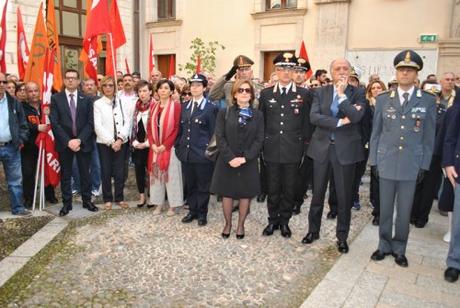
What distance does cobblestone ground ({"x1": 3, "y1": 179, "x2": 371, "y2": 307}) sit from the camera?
3564mm

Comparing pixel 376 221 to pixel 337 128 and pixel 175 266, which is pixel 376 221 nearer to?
pixel 337 128

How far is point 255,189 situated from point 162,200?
1.61 metres

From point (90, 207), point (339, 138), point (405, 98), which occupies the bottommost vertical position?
point (90, 207)

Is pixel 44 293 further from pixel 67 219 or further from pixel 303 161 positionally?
pixel 303 161

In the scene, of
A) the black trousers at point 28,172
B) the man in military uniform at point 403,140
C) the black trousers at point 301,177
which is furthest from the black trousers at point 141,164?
the man in military uniform at point 403,140

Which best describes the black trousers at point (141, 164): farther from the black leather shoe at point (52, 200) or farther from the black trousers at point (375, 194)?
the black trousers at point (375, 194)

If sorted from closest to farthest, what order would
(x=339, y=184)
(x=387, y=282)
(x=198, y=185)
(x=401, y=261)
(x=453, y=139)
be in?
(x=387, y=282)
(x=453, y=139)
(x=401, y=261)
(x=339, y=184)
(x=198, y=185)

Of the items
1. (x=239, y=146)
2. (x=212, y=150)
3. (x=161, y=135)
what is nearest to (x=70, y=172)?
(x=161, y=135)

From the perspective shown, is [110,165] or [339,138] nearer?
[339,138]

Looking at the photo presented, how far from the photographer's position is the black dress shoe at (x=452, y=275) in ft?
12.6

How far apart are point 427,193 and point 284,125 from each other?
7.50 feet

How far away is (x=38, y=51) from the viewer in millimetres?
6047

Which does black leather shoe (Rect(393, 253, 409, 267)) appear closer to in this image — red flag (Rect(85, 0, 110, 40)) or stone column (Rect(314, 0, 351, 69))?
red flag (Rect(85, 0, 110, 40))

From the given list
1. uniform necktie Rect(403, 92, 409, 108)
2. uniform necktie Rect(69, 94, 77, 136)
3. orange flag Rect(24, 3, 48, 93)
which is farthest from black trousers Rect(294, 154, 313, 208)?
orange flag Rect(24, 3, 48, 93)
